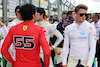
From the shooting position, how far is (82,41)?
3029 millimetres

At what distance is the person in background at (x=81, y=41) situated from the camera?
2.96m

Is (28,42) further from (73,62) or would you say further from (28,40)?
(73,62)

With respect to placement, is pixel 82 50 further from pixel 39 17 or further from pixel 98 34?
pixel 98 34

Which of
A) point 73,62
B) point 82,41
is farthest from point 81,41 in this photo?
point 73,62

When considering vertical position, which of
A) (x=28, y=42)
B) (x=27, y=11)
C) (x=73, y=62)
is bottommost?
(x=73, y=62)

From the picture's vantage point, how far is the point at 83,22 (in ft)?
10.3

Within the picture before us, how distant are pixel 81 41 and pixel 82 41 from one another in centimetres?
2

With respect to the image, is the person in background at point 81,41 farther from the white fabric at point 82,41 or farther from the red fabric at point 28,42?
the red fabric at point 28,42

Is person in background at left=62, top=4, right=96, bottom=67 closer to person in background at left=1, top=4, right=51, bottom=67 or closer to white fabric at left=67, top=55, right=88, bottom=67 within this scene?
white fabric at left=67, top=55, right=88, bottom=67

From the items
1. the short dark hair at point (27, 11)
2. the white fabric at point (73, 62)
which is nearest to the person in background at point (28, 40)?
the short dark hair at point (27, 11)

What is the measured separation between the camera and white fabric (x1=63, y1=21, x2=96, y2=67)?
2949 mm

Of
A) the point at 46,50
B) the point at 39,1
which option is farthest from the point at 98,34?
the point at 39,1

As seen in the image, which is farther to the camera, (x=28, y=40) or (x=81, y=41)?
(x=81, y=41)

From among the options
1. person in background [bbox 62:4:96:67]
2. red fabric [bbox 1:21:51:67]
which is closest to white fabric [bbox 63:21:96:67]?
person in background [bbox 62:4:96:67]
